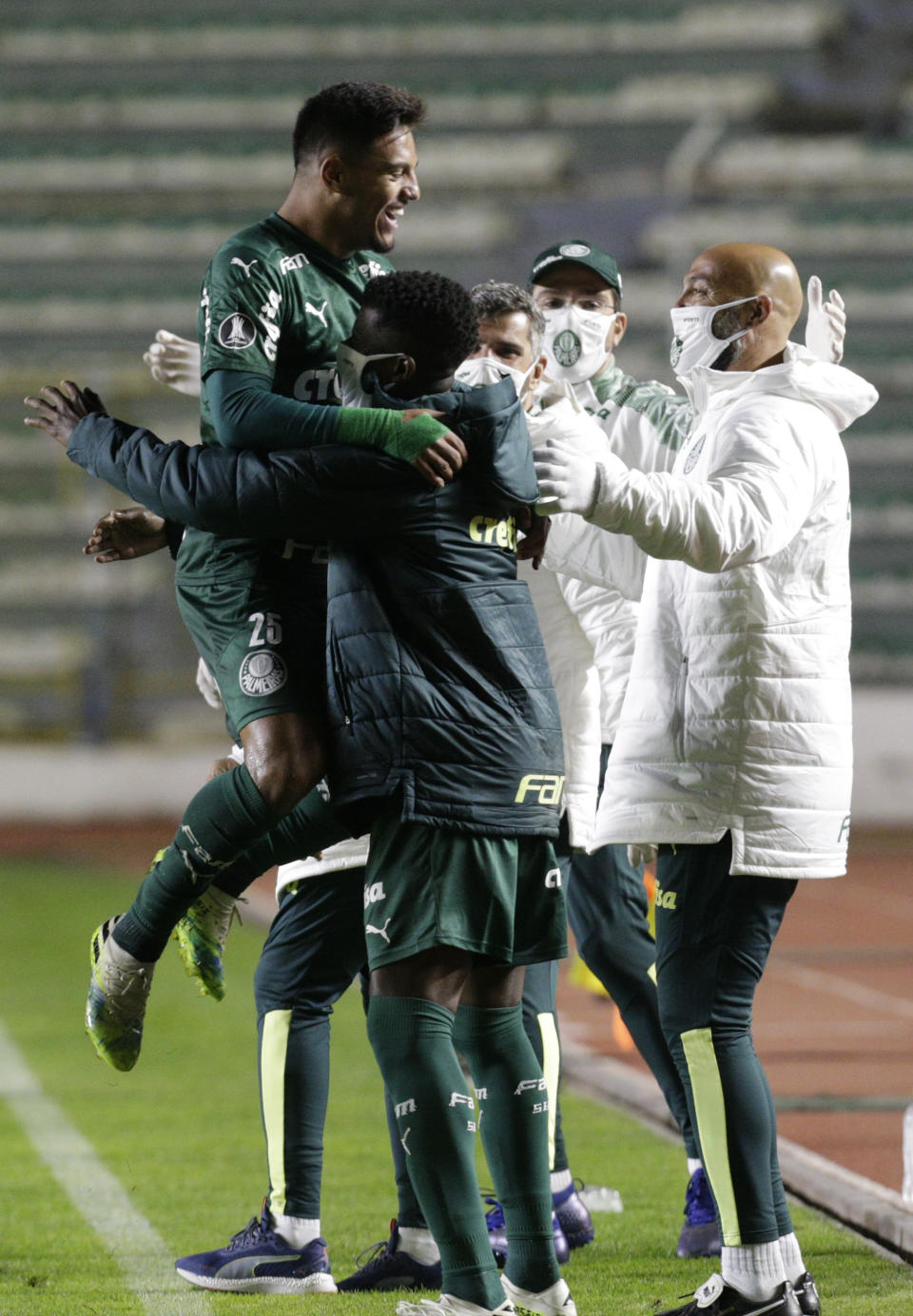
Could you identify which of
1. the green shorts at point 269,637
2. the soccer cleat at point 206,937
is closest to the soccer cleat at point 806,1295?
the soccer cleat at point 206,937

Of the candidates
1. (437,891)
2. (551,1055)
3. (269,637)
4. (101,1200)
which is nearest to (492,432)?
(269,637)

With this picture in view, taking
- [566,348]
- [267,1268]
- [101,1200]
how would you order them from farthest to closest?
[101,1200] < [566,348] < [267,1268]

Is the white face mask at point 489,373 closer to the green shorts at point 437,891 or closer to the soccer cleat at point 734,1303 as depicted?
the green shorts at point 437,891

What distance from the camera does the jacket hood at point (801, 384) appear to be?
3.19 meters

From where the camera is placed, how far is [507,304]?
3.63m

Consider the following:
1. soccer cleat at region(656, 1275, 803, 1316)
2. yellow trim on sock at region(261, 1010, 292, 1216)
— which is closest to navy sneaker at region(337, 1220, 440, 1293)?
yellow trim on sock at region(261, 1010, 292, 1216)

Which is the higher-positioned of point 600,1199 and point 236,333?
point 236,333

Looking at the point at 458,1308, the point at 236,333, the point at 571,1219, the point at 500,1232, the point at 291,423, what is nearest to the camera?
the point at 458,1308

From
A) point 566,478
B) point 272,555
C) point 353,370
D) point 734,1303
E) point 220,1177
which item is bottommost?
point 220,1177

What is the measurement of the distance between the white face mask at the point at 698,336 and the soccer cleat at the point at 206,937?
1.28 metres

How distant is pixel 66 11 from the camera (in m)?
23.3

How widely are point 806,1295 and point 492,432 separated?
1540 mm

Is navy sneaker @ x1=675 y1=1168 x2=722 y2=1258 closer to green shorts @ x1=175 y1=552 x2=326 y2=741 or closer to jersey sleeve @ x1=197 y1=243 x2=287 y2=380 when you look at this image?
green shorts @ x1=175 y1=552 x2=326 y2=741

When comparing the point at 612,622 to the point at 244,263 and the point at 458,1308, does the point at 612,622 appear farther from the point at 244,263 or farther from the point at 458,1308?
the point at 458,1308
